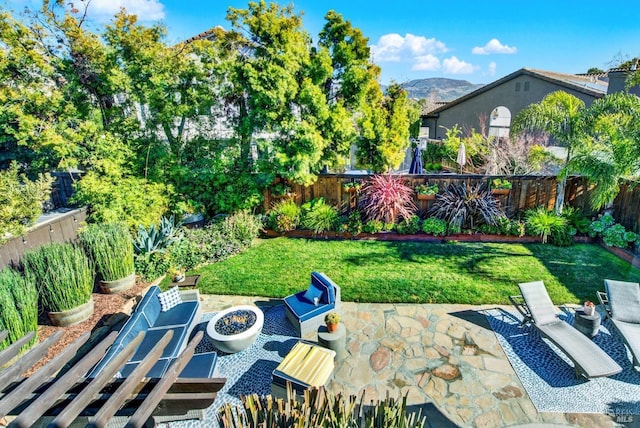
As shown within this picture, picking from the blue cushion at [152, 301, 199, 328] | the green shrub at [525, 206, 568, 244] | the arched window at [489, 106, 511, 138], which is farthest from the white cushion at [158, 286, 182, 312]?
the arched window at [489, 106, 511, 138]

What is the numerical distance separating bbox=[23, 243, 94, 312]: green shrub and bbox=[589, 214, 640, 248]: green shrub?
1298 cm

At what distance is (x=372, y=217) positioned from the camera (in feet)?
36.3

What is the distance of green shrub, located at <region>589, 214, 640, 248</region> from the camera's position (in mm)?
9148

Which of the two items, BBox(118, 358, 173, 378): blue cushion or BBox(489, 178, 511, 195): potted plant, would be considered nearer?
BBox(118, 358, 173, 378): blue cushion

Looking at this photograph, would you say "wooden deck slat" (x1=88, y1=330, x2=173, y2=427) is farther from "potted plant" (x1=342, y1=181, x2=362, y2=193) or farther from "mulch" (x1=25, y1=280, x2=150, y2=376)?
"potted plant" (x1=342, y1=181, x2=362, y2=193)

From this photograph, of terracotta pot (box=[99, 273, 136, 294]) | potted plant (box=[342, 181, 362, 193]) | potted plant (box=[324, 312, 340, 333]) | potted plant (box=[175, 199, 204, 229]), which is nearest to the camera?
potted plant (box=[324, 312, 340, 333])

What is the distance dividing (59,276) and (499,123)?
1154 inches

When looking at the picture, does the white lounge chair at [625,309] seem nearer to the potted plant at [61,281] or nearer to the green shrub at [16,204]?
the potted plant at [61,281]

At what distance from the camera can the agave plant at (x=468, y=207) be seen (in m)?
10.6

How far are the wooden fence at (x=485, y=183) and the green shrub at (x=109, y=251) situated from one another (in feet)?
16.5

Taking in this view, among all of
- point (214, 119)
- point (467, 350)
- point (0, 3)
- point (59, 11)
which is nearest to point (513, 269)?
point (467, 350)

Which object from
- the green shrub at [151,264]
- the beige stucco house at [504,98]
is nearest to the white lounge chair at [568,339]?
the green shrub at [151,264]

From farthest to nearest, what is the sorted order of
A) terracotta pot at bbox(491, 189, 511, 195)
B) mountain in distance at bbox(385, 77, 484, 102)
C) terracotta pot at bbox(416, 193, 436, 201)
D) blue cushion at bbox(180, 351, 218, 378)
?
mountain in distance at bbox(385, 77, 484, 102), terracotta pot at bbox(416, 193, 436, 201), terracotta pot at bbox(491, 189, 511, 195), blue cushion at bbox(180, 351, 218, 378)

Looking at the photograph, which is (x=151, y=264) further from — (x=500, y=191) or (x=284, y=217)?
(x=500, y=191)
